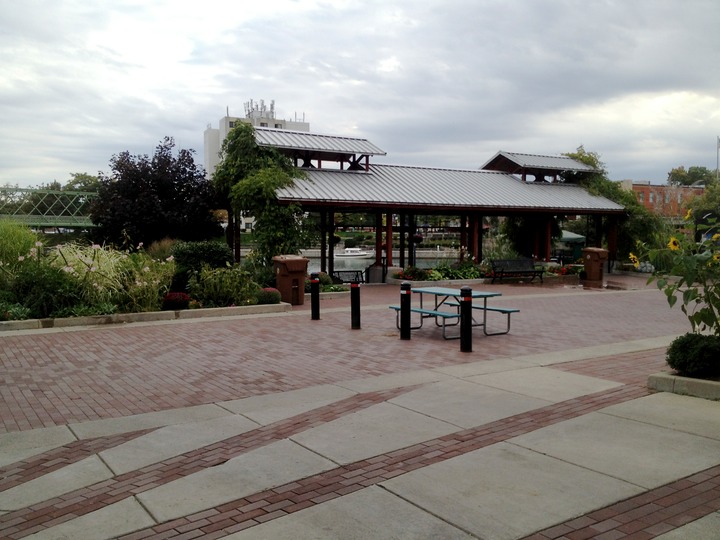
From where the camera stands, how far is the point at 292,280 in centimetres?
1762

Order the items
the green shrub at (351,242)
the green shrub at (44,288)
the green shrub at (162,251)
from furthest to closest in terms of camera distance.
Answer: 1. the green shrub at (351,242)
2. the green shrub at (162,251)
3. the green shrub at (44,288)

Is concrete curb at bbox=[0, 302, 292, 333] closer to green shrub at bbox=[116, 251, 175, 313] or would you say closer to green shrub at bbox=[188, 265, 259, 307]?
green shrub at bbox=[116, 251, 175, 313]

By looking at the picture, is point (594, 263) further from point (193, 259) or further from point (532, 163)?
point (193, 259)

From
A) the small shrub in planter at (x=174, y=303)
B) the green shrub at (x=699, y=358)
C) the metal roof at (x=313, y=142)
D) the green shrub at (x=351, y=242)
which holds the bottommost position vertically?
the small shrub in planter at (x=174, y=303)

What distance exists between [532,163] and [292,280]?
731 inches

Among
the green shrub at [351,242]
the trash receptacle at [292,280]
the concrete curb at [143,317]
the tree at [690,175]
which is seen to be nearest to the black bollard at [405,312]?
the concrete curb at [143,317]

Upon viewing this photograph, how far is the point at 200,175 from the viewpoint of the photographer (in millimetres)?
25391

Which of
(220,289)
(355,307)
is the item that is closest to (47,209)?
(220,289)

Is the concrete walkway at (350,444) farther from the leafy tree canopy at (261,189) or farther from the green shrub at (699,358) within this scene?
the leafy tree canopy at (261,189)

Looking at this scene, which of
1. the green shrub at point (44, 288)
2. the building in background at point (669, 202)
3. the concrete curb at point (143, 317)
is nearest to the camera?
the concrete curb at point (143, 317)

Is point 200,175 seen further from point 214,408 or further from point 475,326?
point 214,408

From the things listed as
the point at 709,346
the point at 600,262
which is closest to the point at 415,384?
the point at 709,346

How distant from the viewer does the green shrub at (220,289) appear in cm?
1573

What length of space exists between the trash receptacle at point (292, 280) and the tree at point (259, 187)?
141 inches
